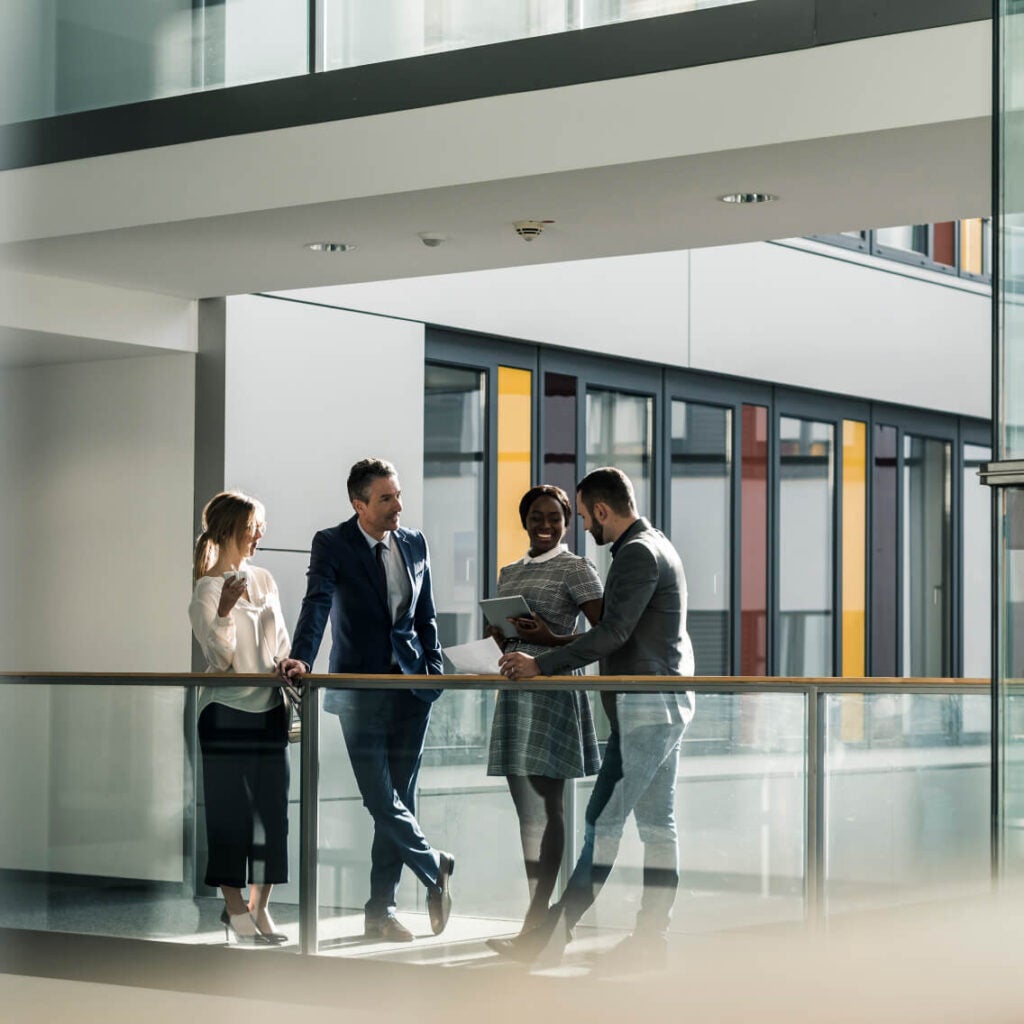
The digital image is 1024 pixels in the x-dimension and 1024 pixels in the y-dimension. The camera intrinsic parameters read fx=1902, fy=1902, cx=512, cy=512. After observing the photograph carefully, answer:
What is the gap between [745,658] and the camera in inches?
515

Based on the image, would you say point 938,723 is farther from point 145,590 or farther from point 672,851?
point 145,590

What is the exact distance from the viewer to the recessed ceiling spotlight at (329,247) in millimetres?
7984

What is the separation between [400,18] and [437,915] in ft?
11.0

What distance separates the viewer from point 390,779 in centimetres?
654

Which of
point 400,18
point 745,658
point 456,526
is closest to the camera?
point 400,18

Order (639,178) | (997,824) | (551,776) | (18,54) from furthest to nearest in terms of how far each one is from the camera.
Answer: (18,54), (639,178), (551,776), (997,824)

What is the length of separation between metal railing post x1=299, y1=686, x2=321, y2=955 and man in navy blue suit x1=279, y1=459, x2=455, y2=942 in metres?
0.09

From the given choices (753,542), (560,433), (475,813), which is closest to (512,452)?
(560,433)

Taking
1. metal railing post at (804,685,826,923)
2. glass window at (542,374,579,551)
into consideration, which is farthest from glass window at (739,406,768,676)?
metal railing post at (804,685,826,923)

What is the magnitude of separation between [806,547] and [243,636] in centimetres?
750

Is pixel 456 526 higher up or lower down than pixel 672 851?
higher up

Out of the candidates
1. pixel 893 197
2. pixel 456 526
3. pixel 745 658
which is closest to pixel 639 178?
pixel 893 197

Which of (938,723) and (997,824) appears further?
(938,723)

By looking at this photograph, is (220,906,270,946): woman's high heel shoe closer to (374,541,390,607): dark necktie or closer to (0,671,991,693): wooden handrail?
(0,671,991,693): wooden handrail
